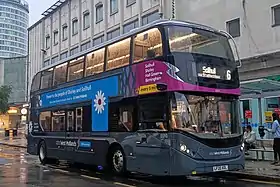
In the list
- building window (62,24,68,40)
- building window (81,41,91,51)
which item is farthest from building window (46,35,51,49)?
building window (81,41,91,51)

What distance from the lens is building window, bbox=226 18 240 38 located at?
20225mm

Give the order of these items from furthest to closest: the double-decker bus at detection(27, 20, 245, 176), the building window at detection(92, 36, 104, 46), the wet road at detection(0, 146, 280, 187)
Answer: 1. the building window at detection(92, 36, 104, 46)
2. the wet road at detection(0, 146, 280, 187)
3. the double-decker bus at detection(27, 20, 245, 176)

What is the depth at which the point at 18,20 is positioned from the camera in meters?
163

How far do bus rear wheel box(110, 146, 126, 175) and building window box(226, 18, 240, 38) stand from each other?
35.9 feet

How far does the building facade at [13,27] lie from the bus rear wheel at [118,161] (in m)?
153

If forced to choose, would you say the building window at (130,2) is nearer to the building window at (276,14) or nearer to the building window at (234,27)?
the building window at (234,27)

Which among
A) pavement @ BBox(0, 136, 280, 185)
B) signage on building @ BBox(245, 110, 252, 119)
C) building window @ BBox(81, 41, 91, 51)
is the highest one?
building window @ BBox(81, 41, 91, 51)

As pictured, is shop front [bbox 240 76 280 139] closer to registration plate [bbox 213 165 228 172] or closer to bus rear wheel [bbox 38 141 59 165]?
registration plate [bbox 213 165 228 172]

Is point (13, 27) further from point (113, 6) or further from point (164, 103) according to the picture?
point (164, 103)

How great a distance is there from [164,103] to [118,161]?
310cm

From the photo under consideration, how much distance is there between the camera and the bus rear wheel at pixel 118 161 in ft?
39.0

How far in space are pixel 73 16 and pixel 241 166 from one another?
30.3 m

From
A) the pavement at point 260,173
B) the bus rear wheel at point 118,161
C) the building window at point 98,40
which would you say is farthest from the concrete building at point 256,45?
the building window at point 98,40

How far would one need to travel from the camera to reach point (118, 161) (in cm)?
1214
